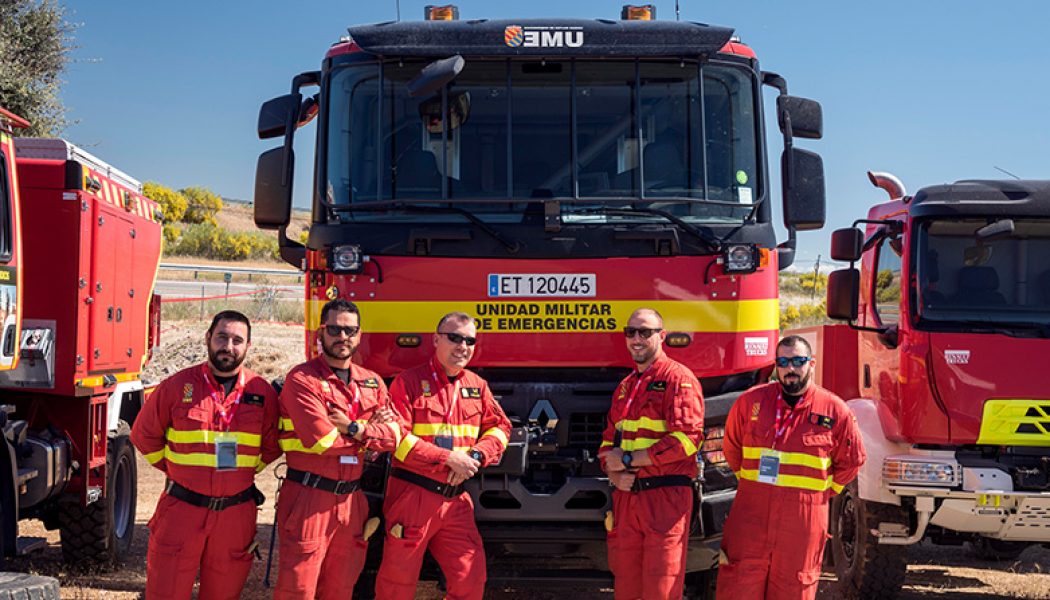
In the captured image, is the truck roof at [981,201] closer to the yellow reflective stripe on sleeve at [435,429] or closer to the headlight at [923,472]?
the headlight at [923,472]

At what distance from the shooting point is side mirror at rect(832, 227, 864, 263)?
7316mm

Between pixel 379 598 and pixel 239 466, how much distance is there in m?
0.93

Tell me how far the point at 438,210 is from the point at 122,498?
462cm

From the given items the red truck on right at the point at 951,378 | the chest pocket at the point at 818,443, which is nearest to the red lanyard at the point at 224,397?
the chest pocket at the point at 818,443

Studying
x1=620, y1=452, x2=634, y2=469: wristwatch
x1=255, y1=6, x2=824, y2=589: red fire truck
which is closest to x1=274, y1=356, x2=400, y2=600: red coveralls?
x1=255, y1=6, x2=824, y2=589: red fire truck

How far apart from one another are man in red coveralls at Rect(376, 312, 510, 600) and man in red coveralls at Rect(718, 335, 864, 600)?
120 centimetres

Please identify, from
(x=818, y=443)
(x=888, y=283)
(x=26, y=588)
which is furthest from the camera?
(x=888, y=283)

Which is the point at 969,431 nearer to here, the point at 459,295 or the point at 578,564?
the point at 578,564

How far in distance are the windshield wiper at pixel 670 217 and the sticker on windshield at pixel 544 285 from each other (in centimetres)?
35

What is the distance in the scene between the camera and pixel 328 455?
5.29m

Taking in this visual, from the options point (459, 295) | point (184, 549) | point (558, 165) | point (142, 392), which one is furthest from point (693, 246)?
point (142, 392)

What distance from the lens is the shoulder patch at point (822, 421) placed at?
18.1 ft

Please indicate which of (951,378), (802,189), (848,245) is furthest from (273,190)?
(951,378)

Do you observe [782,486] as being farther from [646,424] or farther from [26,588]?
[26,588]
